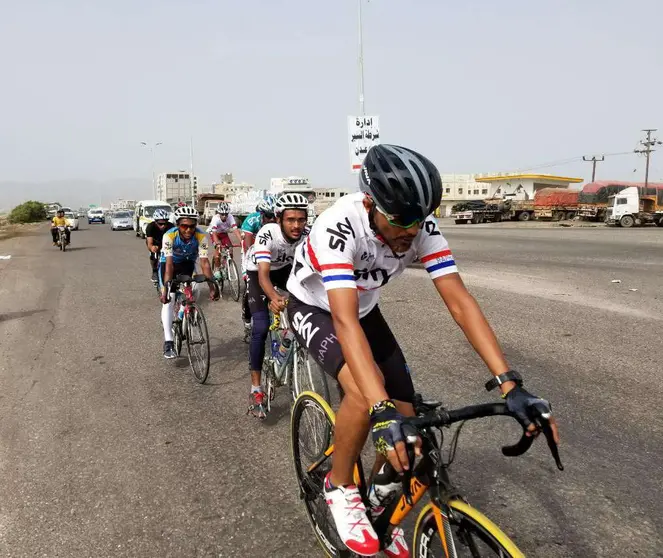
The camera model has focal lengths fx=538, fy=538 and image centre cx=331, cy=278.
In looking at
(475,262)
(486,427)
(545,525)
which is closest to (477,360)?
(486,427)

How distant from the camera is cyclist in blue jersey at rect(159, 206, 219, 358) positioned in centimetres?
657

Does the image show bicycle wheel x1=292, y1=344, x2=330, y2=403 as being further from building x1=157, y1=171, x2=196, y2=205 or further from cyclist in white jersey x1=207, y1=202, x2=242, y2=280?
building x1=157, y1=171, x2=196, y2=205

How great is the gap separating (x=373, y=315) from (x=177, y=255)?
4.37 meters

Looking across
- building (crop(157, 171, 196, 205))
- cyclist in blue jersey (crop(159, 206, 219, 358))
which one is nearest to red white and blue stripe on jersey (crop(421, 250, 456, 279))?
cyclist in blue jersey (crop(159, 206, 219, 358))

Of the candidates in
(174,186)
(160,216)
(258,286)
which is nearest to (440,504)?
(258,286)

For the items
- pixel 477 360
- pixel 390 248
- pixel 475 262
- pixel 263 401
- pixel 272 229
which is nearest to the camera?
pixel 390 248

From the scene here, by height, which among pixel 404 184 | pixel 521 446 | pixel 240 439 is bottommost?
pixel 240 439

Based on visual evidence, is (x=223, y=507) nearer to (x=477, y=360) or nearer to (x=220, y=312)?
(x=477, y=360)

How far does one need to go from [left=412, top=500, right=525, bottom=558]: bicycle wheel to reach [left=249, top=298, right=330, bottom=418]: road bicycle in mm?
1903

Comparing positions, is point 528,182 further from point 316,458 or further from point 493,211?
point 316,458

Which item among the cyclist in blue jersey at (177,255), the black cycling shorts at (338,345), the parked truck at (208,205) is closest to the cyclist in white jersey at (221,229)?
the cyclist in blue jersey at (177,255)

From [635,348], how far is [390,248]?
5376mm

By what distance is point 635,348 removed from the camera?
6.66 m

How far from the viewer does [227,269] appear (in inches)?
486
